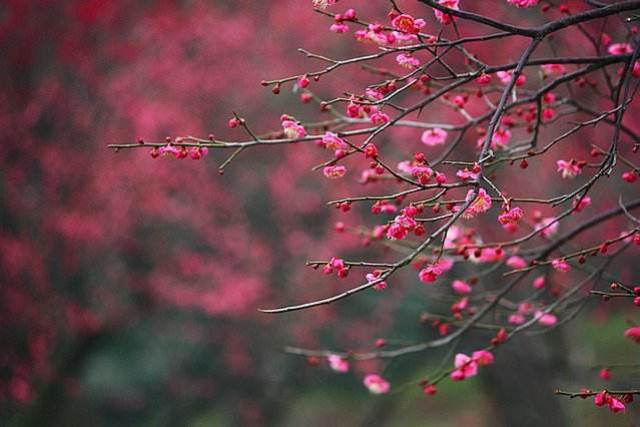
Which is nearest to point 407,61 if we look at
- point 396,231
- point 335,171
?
point 335,171

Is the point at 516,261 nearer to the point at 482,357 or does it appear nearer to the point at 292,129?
the point at 482,357

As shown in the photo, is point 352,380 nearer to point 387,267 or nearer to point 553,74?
point 553,74

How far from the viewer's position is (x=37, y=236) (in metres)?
7.57

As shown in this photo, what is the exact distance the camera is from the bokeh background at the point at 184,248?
742 centimetres

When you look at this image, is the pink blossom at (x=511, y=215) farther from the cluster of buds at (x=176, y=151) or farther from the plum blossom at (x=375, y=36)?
the cluster of buds at (x=176, y=151)

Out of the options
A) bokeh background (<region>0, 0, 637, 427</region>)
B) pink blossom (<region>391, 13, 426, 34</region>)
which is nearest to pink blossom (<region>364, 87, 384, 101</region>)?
pink blossom (<region>391, 13, 426, 34</region>)

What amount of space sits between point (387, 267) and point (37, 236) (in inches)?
238

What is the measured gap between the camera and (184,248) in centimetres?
1074

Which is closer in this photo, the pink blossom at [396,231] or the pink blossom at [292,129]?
the pink blossom at [396,231]

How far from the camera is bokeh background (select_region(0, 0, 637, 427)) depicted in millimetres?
7422

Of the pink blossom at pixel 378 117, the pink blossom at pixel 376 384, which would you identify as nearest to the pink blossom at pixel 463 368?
the pink blossom at pixel 376 384

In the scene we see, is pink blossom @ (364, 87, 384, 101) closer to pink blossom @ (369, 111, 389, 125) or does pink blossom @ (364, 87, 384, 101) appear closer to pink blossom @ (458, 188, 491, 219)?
pink blossom @ (369, 111, 389, 125)

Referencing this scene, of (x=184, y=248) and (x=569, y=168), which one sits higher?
(x=569, y=168)

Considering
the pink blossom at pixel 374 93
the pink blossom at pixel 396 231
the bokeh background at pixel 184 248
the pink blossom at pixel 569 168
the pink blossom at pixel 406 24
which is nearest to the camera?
the pink blossom at pixel 396 231
